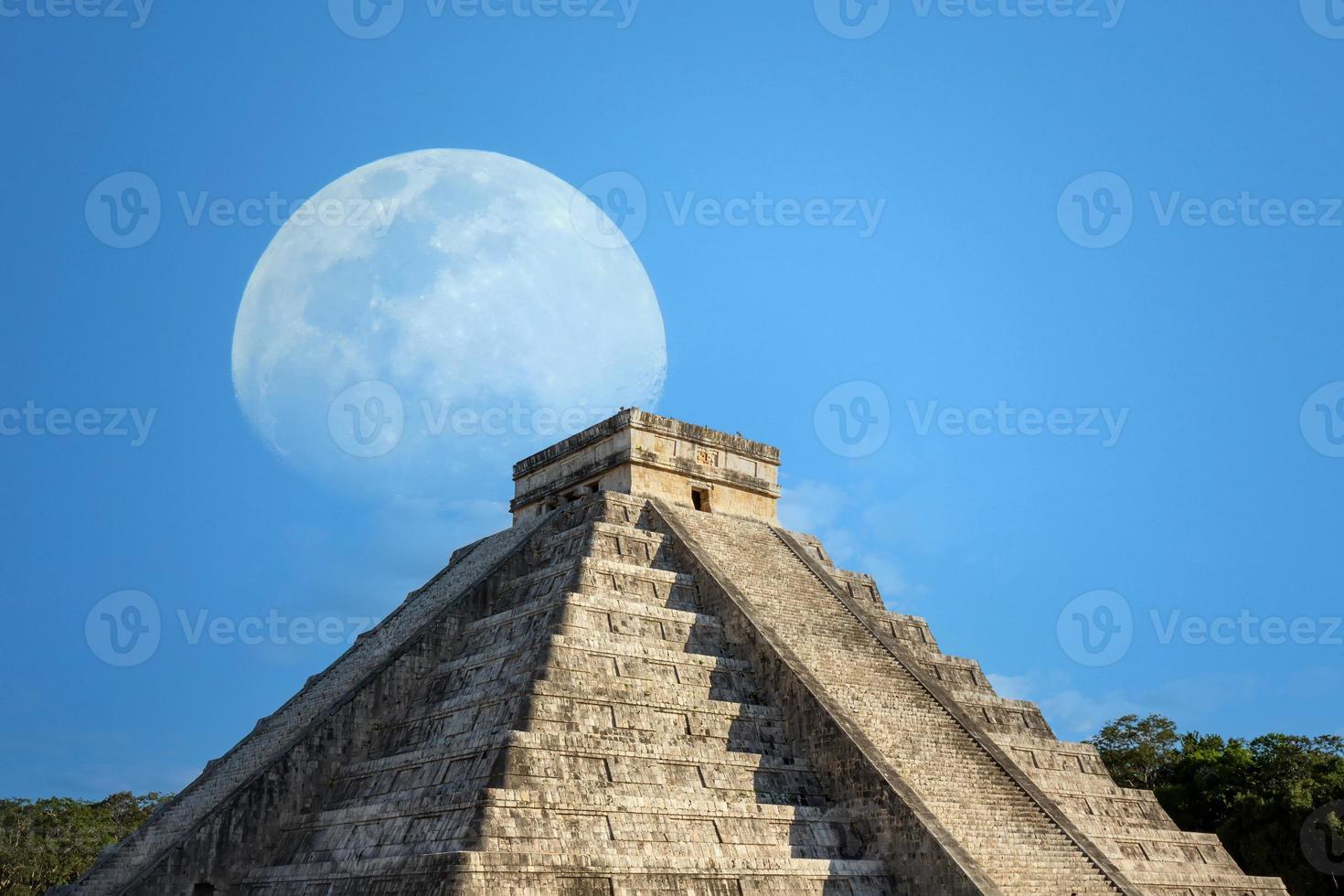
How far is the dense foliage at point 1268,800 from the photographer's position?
28.6 m

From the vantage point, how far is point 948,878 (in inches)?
606

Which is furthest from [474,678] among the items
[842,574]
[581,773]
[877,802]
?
[842,574]

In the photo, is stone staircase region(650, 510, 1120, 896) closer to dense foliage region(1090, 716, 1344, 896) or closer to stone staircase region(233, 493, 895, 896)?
stone staircase region(233, 493, 895, 896)

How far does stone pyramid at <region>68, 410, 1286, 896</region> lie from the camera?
15.2 m

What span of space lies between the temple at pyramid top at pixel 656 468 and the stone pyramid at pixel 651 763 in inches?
31.6

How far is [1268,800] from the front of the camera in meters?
30.2

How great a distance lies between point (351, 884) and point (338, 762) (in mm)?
3755

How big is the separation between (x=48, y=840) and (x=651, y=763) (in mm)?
30258

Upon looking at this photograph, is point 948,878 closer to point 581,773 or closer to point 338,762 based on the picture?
point 581,773

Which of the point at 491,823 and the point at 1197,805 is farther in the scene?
the point at 1197,805

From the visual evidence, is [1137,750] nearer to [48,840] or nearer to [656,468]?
[656,468]

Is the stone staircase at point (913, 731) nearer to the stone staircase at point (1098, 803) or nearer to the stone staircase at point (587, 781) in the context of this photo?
the stone staircase at point (587, 781)

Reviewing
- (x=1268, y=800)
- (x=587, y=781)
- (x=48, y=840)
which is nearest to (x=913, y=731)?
(x=587, y=781)

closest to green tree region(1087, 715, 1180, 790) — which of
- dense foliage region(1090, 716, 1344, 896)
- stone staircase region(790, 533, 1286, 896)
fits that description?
dense foliage region(1090, 716, 1344, 896)
